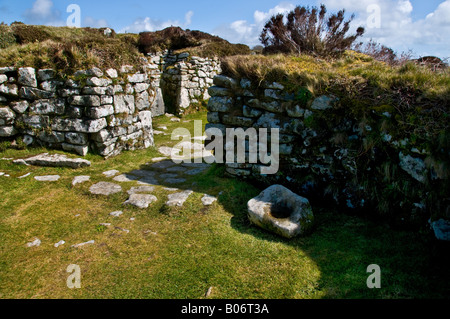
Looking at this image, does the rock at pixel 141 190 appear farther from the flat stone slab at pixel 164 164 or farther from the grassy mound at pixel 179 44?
the grassy mound at pixel 179 44

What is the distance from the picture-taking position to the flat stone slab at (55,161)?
6.32 meters

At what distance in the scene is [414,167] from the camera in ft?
12.4

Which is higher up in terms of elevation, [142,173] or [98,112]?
[98,112]

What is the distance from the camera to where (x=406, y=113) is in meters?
3.99

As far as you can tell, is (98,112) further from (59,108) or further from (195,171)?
(195,171)

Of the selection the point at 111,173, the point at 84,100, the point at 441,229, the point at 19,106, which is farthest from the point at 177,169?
the point at 441,229

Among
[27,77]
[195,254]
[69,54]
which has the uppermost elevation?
[69,54]

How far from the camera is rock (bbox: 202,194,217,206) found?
4957 millimetres

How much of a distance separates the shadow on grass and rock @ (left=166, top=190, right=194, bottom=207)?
86 centimetres

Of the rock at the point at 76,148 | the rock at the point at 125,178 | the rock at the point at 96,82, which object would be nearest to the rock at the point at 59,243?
the rock at the point at 125,178

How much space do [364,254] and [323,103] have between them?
2472 millimetres

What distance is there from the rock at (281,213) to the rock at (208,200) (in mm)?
862
